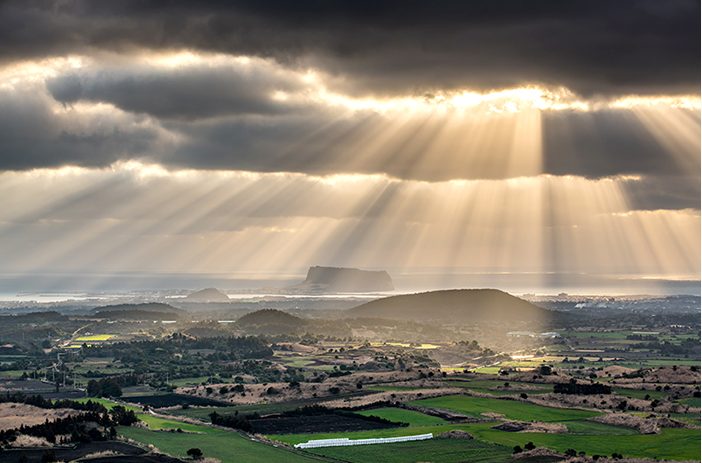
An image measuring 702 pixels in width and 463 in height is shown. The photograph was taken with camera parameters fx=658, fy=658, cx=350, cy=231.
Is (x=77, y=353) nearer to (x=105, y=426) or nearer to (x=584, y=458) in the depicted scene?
(x=105, y=426)

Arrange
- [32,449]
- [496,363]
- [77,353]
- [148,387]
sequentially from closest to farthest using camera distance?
[32,449]
[148,387]
[496,363]
[77,353]

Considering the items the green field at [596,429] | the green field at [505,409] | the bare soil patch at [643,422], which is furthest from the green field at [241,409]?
the bare soil patch at [643,422]

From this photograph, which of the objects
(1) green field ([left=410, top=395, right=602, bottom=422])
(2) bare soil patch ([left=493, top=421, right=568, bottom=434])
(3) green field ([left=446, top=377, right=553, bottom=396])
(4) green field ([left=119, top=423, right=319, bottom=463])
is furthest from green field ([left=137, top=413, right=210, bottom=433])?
(3) green field ([left=446, top=377, right=553, bottom=396])

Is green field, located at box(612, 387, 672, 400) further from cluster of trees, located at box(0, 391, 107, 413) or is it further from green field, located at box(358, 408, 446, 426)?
cluster of trees, located at box(0, 391, 107, 413)

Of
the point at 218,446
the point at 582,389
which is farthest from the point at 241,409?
the point at 582,389

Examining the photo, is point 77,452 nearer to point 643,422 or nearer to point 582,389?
point 643,422

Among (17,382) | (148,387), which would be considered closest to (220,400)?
(148,387)

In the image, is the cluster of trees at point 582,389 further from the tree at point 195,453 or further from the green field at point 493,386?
the tree at point 195,453
